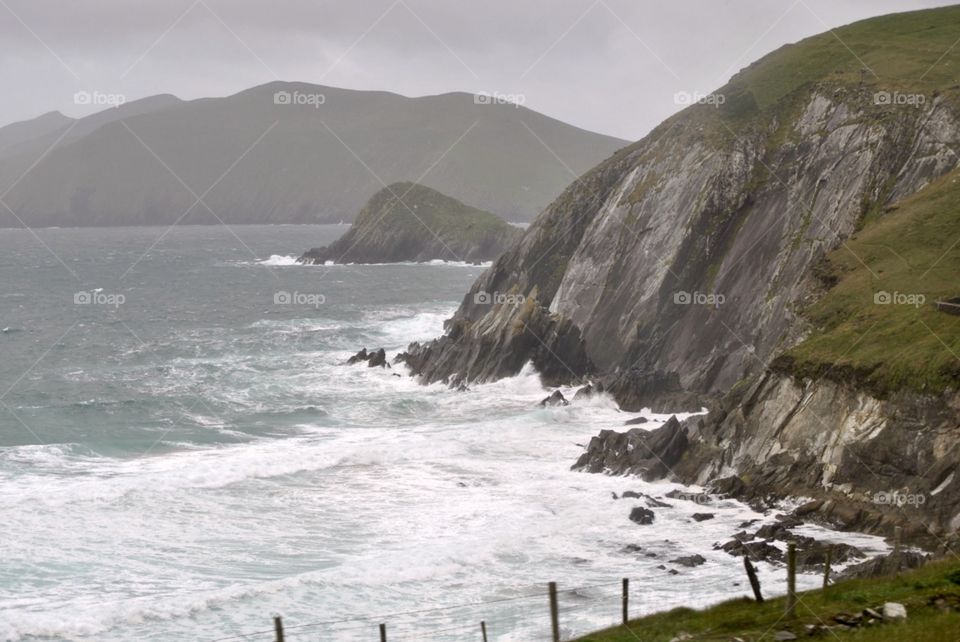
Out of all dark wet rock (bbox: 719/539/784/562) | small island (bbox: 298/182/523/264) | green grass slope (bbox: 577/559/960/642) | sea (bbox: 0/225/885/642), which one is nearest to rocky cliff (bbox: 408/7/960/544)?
sea (bbox: 0/225/885/642)

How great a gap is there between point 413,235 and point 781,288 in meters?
108

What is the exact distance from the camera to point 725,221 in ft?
219

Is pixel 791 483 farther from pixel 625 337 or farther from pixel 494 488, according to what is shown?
pixel 625 337

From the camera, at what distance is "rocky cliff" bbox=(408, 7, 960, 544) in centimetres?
3734

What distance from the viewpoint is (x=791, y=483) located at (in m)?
38.6

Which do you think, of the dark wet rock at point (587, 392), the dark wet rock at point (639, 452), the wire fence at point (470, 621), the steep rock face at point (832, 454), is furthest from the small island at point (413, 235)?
the wire fence at point (470, 621)

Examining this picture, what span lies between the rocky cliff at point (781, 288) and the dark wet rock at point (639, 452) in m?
0.10

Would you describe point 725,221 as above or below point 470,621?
above

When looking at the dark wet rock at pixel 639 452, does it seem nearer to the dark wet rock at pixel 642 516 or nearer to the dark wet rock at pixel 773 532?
the dark wet rock at pixel 642 516

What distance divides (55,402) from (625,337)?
3433 centimetres

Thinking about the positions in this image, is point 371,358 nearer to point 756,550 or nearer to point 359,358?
point 359,358

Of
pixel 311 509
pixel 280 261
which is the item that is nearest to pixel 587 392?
pixel 311 509

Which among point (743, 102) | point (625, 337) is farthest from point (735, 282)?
point (743, 102)

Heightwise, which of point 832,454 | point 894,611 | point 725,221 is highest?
point 725,221
